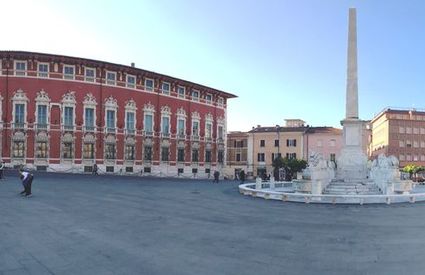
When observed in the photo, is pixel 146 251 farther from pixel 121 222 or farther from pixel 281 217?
pixel 281 217

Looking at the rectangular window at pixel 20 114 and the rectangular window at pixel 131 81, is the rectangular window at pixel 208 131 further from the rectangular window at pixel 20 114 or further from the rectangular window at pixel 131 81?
the rectangular window at pixel 20 114

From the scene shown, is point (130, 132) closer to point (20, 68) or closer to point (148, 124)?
point (148, 124)

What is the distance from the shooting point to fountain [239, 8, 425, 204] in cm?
2231

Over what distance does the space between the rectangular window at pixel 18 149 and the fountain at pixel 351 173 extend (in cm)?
2707

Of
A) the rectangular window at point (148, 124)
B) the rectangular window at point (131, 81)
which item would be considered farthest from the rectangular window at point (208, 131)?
the rectangular window at point (131, 81)

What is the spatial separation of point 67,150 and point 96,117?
492 centimetres

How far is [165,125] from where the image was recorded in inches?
2096

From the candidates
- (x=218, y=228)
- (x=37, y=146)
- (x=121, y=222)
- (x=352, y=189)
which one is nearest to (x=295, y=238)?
(x=218, y=228)

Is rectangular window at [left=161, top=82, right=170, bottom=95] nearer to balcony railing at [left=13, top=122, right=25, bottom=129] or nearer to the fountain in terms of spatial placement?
balcony railing at [left=13, top=122, right=25, bottom=129]

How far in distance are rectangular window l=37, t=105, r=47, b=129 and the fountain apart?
26.6m

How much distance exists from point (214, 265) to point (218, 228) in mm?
4162

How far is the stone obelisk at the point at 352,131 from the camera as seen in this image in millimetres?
26469

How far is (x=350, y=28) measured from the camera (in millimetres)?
28125

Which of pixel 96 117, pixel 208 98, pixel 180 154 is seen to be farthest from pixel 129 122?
pixel 208 98
